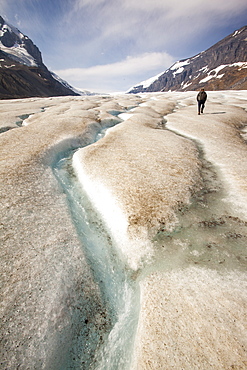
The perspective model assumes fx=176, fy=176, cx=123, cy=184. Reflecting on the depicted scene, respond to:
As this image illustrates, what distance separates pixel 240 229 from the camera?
→ 879 centimetres

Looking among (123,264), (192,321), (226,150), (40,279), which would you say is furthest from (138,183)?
(226,150)

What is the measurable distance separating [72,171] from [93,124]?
16.4m

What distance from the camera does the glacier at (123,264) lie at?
16.3 ft

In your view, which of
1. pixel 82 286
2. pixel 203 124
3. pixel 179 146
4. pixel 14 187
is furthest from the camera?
pixel 203 124

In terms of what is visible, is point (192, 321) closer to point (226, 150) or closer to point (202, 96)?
point (226, 150)

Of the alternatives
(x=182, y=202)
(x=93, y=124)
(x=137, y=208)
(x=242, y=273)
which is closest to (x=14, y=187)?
(x=137, y=208)

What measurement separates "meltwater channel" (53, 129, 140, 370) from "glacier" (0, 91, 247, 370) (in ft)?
0.11

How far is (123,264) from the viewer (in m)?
7.83

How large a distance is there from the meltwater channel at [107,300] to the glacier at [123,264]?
1.3 inches

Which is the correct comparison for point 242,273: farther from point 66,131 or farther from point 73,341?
point 66,131

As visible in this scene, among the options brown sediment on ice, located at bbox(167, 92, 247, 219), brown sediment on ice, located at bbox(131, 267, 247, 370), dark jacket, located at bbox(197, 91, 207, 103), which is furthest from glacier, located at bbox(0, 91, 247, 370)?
dark jacket, located at bbox(197, 91, 207, 103)

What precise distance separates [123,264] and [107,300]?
1605mm

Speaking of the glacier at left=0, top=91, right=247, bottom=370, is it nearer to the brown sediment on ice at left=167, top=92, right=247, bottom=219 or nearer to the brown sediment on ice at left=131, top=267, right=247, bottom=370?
the brown sediment on ice at left=131, top=267, right=247, bottom=370

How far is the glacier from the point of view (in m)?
4.98
